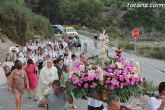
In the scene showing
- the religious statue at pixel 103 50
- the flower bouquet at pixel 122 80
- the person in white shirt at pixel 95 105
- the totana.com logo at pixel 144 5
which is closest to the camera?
the flower bouquet at pixel 122 80

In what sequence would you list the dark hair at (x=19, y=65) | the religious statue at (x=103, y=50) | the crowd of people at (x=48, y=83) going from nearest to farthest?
the crowd of people at (x=48, y=83), the religious statue at (x=103, y=50), the dark hair at (x=19, y=65)

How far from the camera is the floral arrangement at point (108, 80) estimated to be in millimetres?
7777

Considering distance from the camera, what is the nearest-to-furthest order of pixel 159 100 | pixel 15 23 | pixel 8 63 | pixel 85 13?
pixel 159 100
pixel 8 63
pixel 15 23
pixel 85 13

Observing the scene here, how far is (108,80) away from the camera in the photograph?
7.75 metres

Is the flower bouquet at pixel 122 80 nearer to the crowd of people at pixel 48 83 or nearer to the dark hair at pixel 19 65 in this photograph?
the crowd of people at pixel 48 83

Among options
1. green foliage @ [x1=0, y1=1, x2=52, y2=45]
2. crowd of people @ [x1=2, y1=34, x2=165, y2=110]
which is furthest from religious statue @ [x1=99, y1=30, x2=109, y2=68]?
green foliage @ [x1=0, y1=1, x2=52, y2=45]

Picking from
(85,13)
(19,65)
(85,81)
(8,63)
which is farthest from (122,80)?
(85,13)

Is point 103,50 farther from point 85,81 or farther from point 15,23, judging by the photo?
point 15,23

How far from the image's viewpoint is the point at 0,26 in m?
31.9

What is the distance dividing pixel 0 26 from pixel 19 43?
178 centimetres

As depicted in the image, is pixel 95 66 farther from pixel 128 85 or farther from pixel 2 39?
pixel 2 39

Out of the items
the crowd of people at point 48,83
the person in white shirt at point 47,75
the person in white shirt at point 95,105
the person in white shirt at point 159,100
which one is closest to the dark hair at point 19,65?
the crowd of people at point 48,83

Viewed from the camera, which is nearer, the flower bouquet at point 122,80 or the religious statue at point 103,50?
the flower bouquet at point 122,80

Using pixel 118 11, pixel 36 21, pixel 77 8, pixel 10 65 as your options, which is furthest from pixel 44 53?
pixel 118 11
